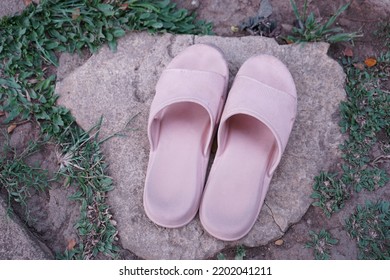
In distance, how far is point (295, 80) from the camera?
2.39m

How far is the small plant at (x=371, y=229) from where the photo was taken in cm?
216

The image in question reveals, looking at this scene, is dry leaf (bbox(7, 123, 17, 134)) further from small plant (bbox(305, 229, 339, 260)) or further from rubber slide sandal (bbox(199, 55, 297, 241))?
small plant (bbox(305, 229, 339, 260))

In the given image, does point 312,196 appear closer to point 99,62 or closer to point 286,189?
point 286,189

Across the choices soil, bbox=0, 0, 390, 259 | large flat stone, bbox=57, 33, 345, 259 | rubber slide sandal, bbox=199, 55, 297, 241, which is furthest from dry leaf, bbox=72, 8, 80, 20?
rubber slide sandal, bbox=199, 55, 297, 241

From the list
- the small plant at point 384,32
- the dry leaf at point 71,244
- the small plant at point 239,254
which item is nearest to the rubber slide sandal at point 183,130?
the small plant at point 239,254

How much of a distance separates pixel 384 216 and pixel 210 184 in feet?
2.76

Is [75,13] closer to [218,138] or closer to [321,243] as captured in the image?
[218,138]

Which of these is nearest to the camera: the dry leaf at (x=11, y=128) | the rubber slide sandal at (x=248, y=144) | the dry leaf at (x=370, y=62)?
the rubber slide sandal at (x=248, y=144)

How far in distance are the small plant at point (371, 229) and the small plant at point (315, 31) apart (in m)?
0.87

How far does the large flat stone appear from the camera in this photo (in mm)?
2197

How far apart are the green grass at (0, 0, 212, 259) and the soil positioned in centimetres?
6

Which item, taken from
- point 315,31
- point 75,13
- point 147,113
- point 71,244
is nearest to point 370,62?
point 315,31

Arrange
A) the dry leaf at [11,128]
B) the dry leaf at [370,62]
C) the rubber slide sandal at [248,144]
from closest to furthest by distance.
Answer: the rubber slide sandal at [248,144], the dry leaf at [11,128], the dry leaf at [370,62]

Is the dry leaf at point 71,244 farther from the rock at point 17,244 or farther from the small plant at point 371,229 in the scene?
the small plant at point 371,229
